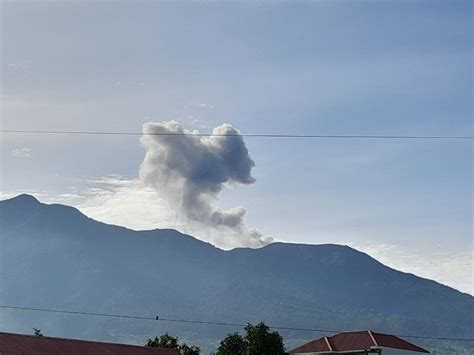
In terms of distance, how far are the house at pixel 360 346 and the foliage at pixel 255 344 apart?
329cm

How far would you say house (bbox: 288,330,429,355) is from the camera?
88.2 metres

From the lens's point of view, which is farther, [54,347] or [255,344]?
[255,344]

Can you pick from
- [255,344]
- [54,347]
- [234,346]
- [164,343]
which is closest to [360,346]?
[255,344]

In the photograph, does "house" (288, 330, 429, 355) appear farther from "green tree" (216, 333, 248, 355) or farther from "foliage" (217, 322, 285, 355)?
"green tree" (216, 333, 248, 355)

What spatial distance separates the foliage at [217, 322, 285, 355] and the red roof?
18.3m

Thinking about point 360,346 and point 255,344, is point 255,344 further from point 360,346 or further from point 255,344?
point 360,346

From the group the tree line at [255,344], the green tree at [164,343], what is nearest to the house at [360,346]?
the tree line at [255,344]

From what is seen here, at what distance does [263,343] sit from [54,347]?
2985cm

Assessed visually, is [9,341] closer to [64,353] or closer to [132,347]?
[64,353]

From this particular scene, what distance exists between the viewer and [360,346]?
88.6 meters

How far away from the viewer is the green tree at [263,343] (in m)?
89.4

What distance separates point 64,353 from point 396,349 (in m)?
39.1

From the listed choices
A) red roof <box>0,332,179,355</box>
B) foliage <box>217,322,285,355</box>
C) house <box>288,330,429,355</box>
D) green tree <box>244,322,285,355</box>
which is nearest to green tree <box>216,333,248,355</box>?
foliage <box>217,322,285,355</box>

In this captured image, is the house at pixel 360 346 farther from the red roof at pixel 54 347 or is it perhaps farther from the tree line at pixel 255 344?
the red roof at pixel 54 347
